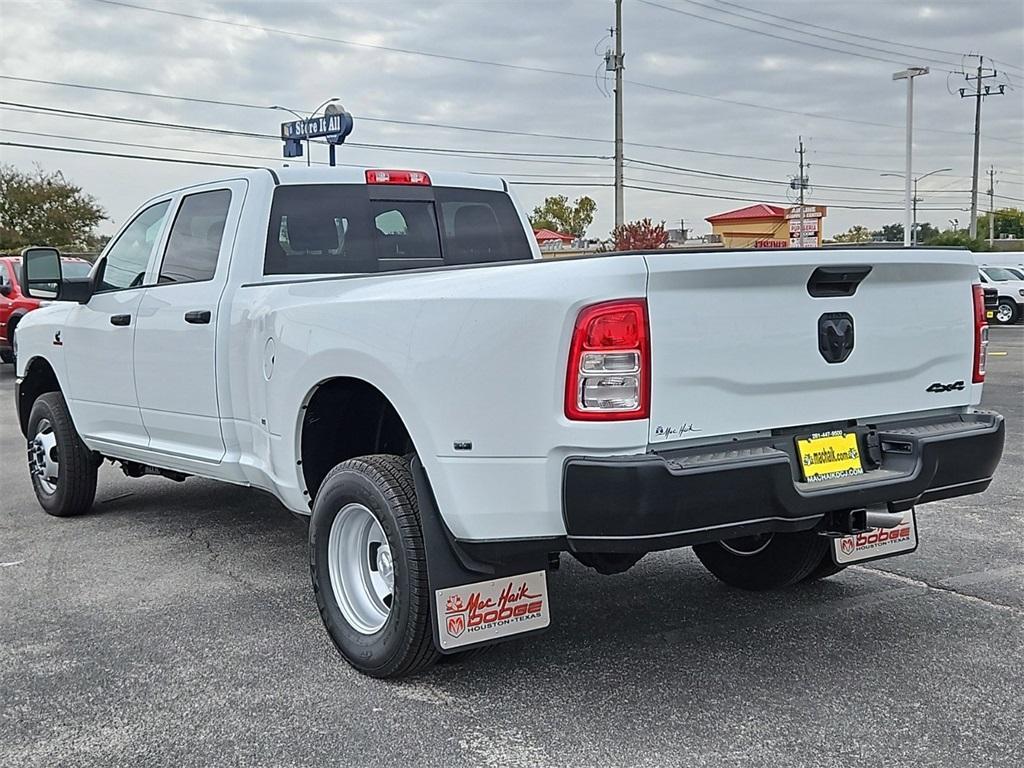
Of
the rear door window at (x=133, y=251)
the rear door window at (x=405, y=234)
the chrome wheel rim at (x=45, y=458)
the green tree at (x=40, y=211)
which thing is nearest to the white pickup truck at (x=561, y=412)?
the rear door window at (x=405, y=234)

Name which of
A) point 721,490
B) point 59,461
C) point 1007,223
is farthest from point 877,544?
point 1007,223

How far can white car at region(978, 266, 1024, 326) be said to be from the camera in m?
29.5

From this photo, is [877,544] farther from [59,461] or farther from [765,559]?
[59,461]

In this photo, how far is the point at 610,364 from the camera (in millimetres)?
3287

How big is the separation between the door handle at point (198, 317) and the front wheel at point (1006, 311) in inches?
1111

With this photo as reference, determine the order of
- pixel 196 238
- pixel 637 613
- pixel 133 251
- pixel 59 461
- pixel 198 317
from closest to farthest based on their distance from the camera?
1. pixel 637 613
2. pixel 198 317
3. pixel 196 238
4. pixel 133 251
5. pixel 59 461

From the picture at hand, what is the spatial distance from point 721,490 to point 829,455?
1.81 feet

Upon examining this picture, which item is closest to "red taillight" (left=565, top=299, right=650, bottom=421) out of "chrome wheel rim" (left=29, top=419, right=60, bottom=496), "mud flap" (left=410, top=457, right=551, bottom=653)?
"mud flap" (left=410, top=457, right=551, bottom=653)

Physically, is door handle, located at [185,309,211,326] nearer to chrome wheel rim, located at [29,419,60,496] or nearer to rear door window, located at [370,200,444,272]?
rear door window, located at [370,200,444,272]

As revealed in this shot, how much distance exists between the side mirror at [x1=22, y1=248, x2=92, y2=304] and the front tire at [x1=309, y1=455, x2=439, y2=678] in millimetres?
2803

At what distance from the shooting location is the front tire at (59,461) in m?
6.68

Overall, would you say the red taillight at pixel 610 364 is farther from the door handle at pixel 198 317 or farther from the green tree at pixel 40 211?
the green tree at pixel 40 211

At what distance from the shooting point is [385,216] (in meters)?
5.66

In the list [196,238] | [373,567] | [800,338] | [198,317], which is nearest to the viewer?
[800,338]
